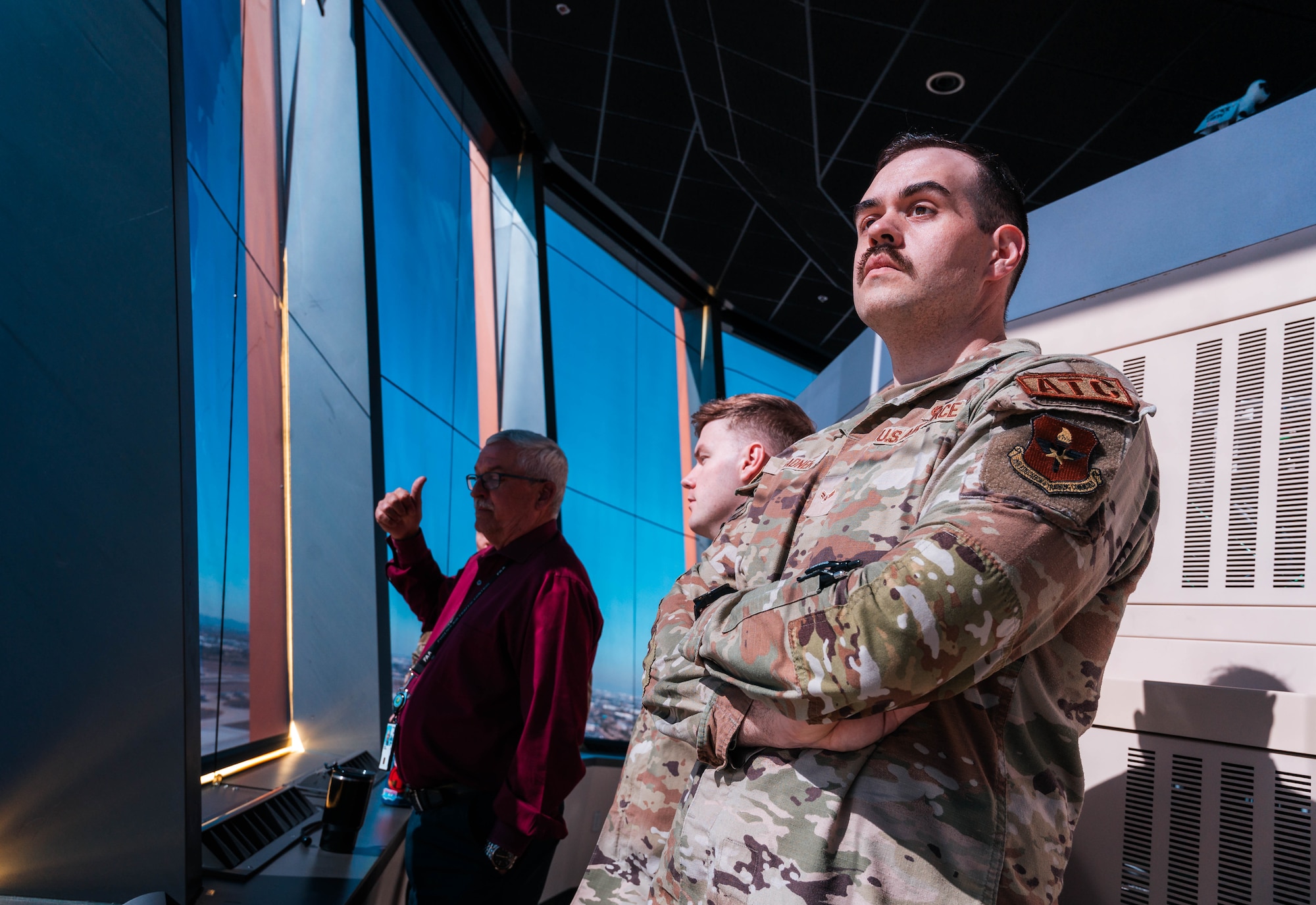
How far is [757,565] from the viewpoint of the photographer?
3.67 ft

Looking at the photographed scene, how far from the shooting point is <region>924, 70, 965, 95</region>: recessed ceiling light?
5.07m

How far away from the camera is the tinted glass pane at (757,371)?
9.19 meters

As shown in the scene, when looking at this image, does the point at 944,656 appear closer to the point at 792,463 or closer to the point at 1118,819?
the point at 792,463

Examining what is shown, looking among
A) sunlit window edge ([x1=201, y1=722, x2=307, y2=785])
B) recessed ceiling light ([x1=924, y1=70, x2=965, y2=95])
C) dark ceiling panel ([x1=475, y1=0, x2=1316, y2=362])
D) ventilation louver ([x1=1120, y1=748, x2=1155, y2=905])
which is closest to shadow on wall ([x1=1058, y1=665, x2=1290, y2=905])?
ventilation louver ([x1=1120, y1=748, x2=1155, y2=905])

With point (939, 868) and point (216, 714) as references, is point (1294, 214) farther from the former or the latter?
point (216, 714)

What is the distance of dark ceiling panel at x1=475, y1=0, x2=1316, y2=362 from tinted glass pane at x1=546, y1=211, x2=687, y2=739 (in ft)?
3.09

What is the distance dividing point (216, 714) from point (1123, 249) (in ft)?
8.92

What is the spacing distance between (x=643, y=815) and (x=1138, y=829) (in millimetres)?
847

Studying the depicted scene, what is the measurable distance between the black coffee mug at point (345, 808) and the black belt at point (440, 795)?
13cm

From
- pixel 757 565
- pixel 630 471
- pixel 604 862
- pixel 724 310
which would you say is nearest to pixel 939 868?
pixel 757 565

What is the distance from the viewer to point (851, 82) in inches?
205

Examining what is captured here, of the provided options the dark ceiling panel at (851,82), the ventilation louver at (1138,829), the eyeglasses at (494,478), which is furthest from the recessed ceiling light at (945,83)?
the ventilation louver at (1138,829)

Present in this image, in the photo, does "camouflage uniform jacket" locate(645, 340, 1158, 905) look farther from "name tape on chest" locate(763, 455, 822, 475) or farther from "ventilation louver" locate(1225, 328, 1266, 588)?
"ventilation louver" locate(1225, 328, 1266, 588)

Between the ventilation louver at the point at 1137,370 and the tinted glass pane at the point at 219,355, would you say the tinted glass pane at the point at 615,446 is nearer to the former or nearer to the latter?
the tinted glass pane at the point at 219,355
